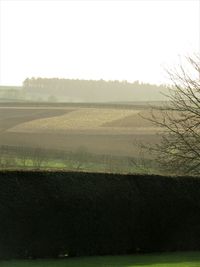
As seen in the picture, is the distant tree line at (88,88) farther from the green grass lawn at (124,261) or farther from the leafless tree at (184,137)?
the green grass lawn at (124,261)

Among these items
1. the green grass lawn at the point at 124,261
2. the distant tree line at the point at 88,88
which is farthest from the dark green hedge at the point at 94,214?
the distant tree line at the point at 88,88

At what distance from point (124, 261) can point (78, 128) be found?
3788cm

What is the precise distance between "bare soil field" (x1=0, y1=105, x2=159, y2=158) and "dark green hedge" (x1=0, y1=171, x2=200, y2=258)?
22624 millimetres

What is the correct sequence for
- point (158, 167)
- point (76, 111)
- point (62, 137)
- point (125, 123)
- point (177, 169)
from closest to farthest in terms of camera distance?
point (177, 169)
point (158, 167)
point (62, 137)
point (125, 123)
point (76, 111)

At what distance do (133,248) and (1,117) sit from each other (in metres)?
38.5

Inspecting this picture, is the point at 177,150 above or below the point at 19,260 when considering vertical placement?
above

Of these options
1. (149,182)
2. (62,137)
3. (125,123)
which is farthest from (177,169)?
(125,123)

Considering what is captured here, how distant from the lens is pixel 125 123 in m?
51.3

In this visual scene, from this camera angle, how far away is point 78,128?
50.5 meters

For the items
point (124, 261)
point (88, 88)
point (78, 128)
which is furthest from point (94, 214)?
point (88, 88)

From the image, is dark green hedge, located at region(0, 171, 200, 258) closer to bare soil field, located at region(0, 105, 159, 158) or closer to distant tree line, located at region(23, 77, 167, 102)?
bare soil field, located at region(0, 105, 159, 158)

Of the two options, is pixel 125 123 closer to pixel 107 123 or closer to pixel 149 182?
pixel 107 123

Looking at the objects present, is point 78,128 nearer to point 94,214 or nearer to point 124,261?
point 94,214

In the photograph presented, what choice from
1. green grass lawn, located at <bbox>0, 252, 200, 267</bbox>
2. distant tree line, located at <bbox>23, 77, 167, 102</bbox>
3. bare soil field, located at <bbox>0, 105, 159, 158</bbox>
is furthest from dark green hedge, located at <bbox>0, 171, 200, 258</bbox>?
distant tree line, located at <bbox>23, 77, 167, 102</bbox>
